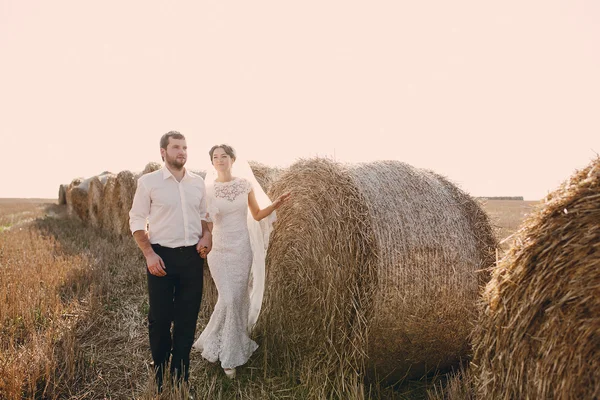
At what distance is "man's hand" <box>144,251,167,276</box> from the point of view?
12.2ft

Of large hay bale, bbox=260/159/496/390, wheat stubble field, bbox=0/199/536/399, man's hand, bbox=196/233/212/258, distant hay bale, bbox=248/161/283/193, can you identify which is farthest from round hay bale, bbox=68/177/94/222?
large hay bale, bbox=260/159/496/390

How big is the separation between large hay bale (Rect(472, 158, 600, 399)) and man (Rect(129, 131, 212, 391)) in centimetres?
244

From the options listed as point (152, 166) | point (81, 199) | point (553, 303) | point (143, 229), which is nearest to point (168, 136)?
point (143, 229)

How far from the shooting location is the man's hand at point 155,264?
12.2ft

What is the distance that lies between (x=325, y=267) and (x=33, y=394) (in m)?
2.46

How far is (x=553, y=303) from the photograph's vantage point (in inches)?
90.9

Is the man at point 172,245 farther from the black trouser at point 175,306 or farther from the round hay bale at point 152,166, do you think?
the round hay bale at point 152,166

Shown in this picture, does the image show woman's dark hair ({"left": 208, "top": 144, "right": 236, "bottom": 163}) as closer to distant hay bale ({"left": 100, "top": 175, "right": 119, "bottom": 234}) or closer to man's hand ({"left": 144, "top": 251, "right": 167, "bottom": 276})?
man's hand ({"left": 144, "top": 251, "right": 167, "bottom": 276})

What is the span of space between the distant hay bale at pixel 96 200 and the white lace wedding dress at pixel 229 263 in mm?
9552

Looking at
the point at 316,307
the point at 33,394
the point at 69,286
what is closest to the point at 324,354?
the point at 316,307

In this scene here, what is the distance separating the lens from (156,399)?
338 centimetres

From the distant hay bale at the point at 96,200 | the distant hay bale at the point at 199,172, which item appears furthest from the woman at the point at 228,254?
the distant hay bale at the point at 96,200

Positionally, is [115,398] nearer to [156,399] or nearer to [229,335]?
[156,399]

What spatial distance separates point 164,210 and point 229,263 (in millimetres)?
859
